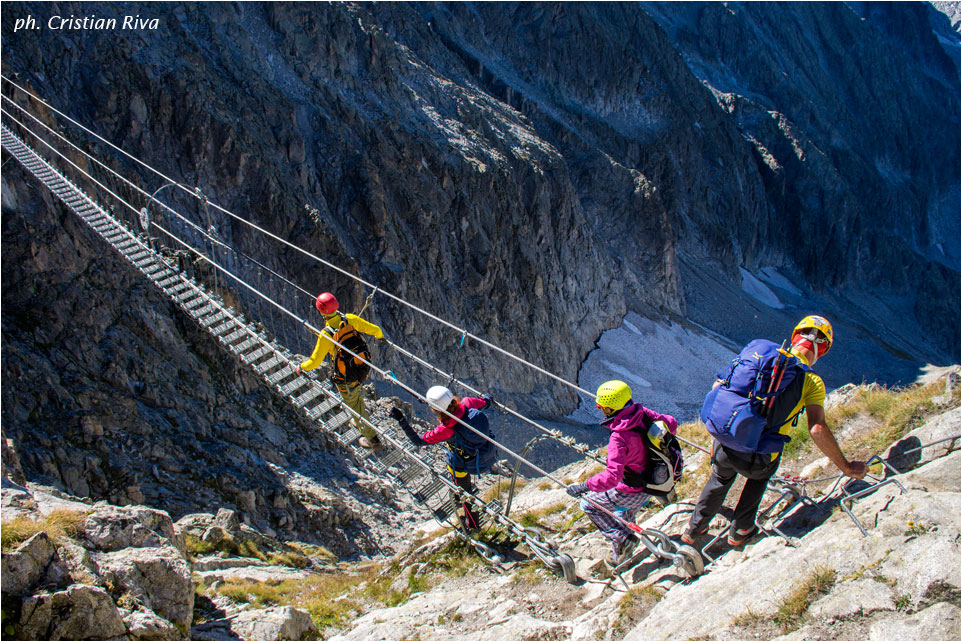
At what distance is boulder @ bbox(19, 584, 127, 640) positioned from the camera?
14.8 feet

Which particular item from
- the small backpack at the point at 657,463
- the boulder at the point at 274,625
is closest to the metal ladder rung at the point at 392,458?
the boulder at the point at 274,625

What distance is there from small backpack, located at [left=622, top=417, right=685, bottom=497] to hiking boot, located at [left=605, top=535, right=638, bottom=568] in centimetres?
70

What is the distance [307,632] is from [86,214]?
468 inches

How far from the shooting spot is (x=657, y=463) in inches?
218

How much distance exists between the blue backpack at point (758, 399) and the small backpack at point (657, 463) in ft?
2.19

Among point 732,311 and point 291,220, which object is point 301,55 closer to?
point 291,220

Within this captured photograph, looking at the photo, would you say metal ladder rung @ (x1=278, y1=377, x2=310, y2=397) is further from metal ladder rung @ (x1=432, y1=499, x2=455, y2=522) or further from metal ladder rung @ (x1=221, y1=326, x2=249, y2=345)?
metal ladder rung @ (x1=432, y1=499, x2=455, y2=522)

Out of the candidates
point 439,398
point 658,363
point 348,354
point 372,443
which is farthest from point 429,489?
point 658,363

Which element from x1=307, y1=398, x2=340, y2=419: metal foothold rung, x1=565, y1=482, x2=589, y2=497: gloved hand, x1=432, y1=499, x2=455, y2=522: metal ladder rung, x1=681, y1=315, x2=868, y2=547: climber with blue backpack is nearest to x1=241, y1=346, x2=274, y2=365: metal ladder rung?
x1=307, y1=398, x2=340, y2=419: metal foothold rung

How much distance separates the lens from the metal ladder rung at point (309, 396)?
8.57 metres

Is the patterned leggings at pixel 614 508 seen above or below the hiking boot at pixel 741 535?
below

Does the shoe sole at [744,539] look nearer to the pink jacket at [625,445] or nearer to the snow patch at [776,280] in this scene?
the pink jacket at [625,445]

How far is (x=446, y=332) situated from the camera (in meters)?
34.5

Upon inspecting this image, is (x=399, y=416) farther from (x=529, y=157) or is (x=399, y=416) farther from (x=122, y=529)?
(x=529, y=157)
